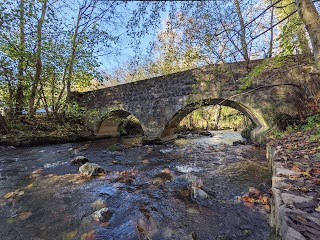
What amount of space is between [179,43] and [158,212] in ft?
12.6

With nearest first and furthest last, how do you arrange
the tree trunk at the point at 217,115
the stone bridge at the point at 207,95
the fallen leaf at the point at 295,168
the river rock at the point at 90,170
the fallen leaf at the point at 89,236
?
the fallen leaf at the point at 89,236
the fallen leaf at the point at 295,168
the river rock at the point at 90,170
the stone bridge at the point at 207,95
the tree trunk at the point at 217,115

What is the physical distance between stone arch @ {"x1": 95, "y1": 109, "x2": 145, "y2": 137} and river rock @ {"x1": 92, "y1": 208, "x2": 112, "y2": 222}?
763cm

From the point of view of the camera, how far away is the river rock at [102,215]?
6.04ft

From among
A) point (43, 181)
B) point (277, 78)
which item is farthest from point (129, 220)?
point (277, 78)

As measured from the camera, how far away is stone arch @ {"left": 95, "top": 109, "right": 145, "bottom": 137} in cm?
974

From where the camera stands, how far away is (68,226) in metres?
1.75

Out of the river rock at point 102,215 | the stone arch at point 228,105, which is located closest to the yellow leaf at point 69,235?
the river rock at point 102,215

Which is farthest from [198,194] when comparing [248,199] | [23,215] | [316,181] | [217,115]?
[217,115]

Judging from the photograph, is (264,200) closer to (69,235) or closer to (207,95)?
(69,235)

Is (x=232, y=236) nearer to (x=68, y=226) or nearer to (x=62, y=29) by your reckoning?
(x=68, y=226)

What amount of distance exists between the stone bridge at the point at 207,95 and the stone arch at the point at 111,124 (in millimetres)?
67

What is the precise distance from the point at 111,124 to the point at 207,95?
678cm

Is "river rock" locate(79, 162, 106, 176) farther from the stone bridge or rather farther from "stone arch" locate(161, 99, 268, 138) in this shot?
"stone arch" locate(161, 99, 268, 138)

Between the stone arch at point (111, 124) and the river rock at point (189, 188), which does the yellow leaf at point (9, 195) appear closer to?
the river rock at point (189, 188)
